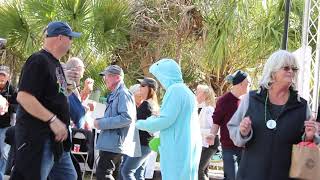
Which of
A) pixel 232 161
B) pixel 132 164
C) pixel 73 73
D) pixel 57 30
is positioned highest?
pixel 57 30

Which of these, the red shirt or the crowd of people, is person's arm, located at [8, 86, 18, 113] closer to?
the crowd of people

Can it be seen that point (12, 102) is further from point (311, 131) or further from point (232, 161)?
point (311, 131)

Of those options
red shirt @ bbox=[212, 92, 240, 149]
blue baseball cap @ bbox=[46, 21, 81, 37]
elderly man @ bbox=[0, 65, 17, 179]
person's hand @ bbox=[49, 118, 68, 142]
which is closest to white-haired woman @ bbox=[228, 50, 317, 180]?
person's hand @ bbox=[49, 118, 68, 142]

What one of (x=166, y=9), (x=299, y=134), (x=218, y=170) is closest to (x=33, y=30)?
(x=166, y=9)

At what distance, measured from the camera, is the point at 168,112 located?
521cm

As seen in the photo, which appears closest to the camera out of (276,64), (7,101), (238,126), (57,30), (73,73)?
(276,64)

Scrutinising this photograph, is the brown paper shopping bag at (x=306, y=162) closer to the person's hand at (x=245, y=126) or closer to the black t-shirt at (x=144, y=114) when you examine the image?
the person's hand at (x=245, y=126)

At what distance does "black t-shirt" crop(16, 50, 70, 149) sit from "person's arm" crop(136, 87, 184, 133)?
105 centimetres

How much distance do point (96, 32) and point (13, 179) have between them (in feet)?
28.5

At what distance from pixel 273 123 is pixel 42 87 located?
1.59 meters

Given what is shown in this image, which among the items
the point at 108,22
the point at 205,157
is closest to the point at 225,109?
the point at 205,157

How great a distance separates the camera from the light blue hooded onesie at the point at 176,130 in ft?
17.1

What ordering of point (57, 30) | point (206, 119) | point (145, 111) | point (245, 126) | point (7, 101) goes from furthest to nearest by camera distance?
point (206, 119)
point (7, 101)
point (145, 111)
point (57, 30)
point (245, 126)

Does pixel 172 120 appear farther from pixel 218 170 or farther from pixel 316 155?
pixel 218 170
